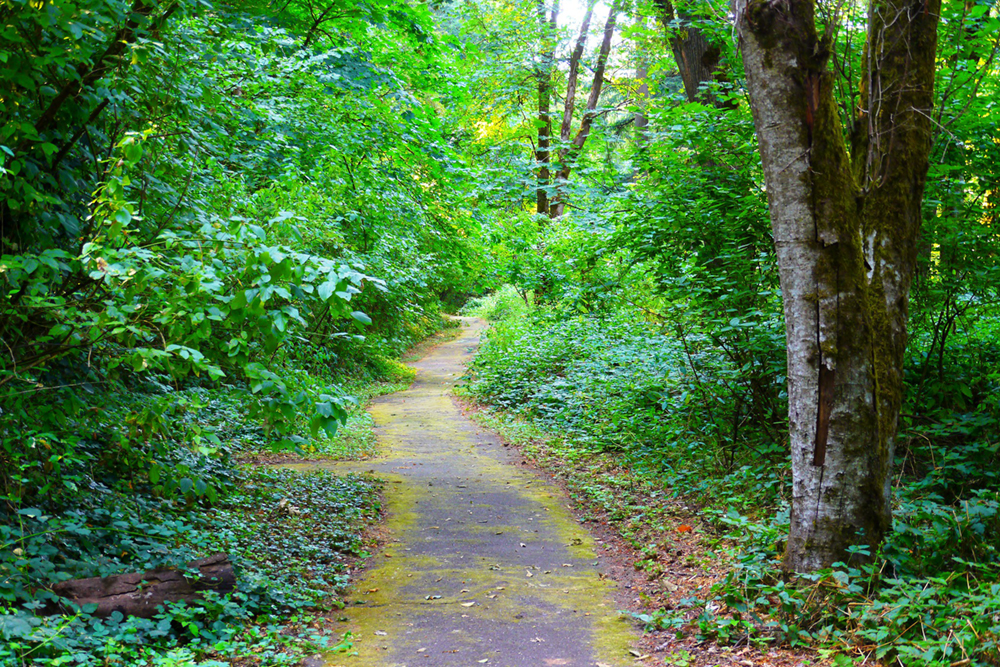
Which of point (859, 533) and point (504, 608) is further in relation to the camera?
point (504, 608)

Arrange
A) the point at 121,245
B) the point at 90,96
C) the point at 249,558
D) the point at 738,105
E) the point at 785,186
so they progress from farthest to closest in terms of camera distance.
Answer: the point at 738,105
the point at 249,558
the point at 785,186
the point at 90,96
the point at 121,245

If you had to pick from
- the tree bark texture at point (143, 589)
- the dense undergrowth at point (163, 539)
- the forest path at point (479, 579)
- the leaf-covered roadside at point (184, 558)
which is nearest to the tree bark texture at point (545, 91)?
the forest path at point (479, 579)

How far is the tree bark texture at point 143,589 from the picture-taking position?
13.0ft

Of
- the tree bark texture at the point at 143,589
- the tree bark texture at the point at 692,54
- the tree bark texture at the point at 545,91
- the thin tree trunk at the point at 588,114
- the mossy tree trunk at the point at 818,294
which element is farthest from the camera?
the tree bark texture at the point at 545,91

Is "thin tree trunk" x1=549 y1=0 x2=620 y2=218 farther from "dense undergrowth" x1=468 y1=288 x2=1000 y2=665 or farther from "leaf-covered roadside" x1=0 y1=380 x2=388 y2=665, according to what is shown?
"leaf-covered roadside" x1=0 y1=380 x2=388 y2=665

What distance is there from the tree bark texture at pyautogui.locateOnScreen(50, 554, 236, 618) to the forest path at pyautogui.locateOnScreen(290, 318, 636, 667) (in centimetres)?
99

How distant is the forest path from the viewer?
4.30m

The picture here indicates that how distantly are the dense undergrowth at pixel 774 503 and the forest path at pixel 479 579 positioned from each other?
1.66ft

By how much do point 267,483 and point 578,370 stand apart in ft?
21.8

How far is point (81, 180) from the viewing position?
454cm

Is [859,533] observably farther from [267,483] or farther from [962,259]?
[267,483]

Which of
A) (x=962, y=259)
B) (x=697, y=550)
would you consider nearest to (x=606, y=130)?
(x=962, y=259)

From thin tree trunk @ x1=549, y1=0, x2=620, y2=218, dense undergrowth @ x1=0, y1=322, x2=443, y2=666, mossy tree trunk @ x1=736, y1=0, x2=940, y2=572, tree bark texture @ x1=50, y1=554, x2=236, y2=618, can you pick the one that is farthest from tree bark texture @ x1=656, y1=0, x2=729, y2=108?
tree bark texture @ x1=50, y1=554, x2=236, y2=618

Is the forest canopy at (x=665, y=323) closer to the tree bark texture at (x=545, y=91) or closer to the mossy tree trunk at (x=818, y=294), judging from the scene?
the mossy tree trunk at (x=818, y=294)
